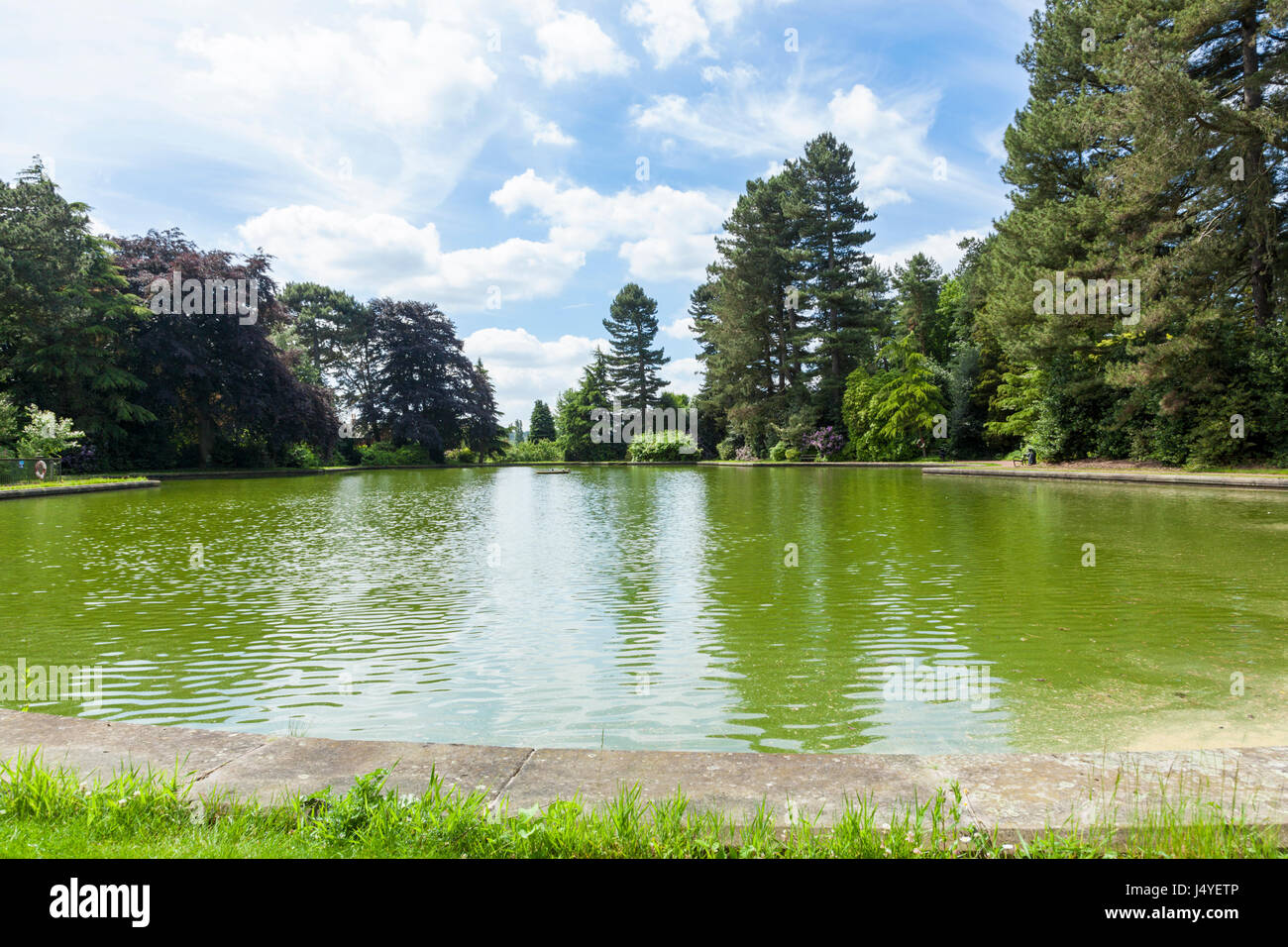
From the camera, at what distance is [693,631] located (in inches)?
230

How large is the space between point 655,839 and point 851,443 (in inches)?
1511

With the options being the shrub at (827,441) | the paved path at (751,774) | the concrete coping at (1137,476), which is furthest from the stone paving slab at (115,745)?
the shrub at (827,441)

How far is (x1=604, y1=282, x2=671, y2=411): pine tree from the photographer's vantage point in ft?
199

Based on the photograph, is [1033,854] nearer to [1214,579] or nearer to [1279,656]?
[1279,656]

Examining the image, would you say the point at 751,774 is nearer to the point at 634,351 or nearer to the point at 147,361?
the point at 147,361

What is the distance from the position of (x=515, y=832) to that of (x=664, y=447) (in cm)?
4697

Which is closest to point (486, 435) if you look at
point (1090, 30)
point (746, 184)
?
point (746, 184)

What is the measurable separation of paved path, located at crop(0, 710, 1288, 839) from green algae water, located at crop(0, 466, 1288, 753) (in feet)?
3.13

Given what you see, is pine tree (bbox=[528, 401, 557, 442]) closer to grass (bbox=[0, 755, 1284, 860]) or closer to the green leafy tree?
the green leafy tree

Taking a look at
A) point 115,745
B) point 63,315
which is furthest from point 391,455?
point 115,745

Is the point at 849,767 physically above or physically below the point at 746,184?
below

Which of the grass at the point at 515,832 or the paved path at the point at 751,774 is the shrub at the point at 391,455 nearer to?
the paved path at the point at 751,774
